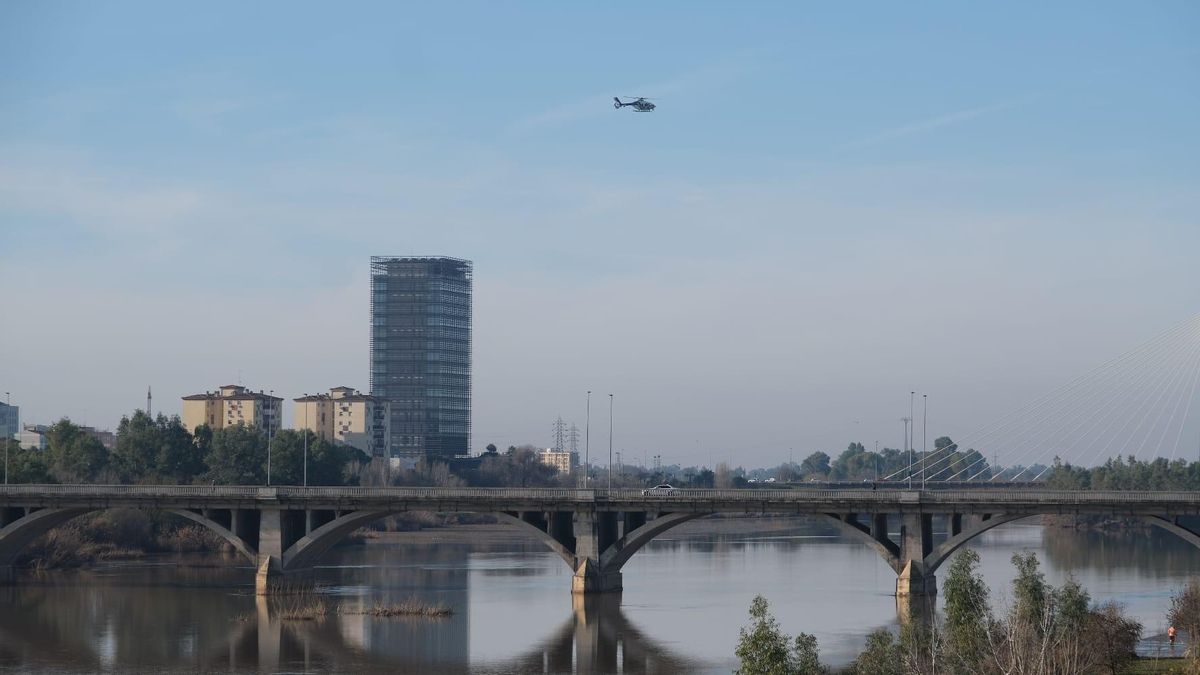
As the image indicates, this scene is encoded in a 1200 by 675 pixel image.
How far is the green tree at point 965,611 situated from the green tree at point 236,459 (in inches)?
3832

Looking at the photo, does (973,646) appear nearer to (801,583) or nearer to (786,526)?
(801,583)

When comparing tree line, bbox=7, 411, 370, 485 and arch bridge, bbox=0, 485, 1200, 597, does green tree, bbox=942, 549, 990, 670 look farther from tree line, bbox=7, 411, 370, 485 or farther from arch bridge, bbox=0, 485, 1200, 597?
tree line, bbox=7, 411, 370, 485

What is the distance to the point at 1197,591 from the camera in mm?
60219

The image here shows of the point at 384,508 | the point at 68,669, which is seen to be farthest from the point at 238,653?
the point at 384,508

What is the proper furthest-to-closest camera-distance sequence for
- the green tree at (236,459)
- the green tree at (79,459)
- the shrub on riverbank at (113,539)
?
the green tree at (236,459)
the green tree at (79,459)
the shrub on riverbank at (113,539)

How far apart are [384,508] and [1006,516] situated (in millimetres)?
33786

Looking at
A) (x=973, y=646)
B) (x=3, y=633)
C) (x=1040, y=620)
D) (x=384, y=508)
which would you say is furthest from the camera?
(x=384, y=508)

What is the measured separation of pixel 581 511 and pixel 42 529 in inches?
1344

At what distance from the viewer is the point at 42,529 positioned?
91875mm

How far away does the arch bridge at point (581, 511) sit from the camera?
78000 millimetres

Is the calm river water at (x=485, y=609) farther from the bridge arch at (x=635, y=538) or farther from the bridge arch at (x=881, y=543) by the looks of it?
the bridge arch at (x=635, y=538)

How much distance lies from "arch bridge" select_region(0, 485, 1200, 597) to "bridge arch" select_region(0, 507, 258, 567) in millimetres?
88

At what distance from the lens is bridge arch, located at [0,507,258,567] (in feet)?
283

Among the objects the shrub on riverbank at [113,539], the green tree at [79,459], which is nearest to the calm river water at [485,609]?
the shrub on riverbank at [113,539]
